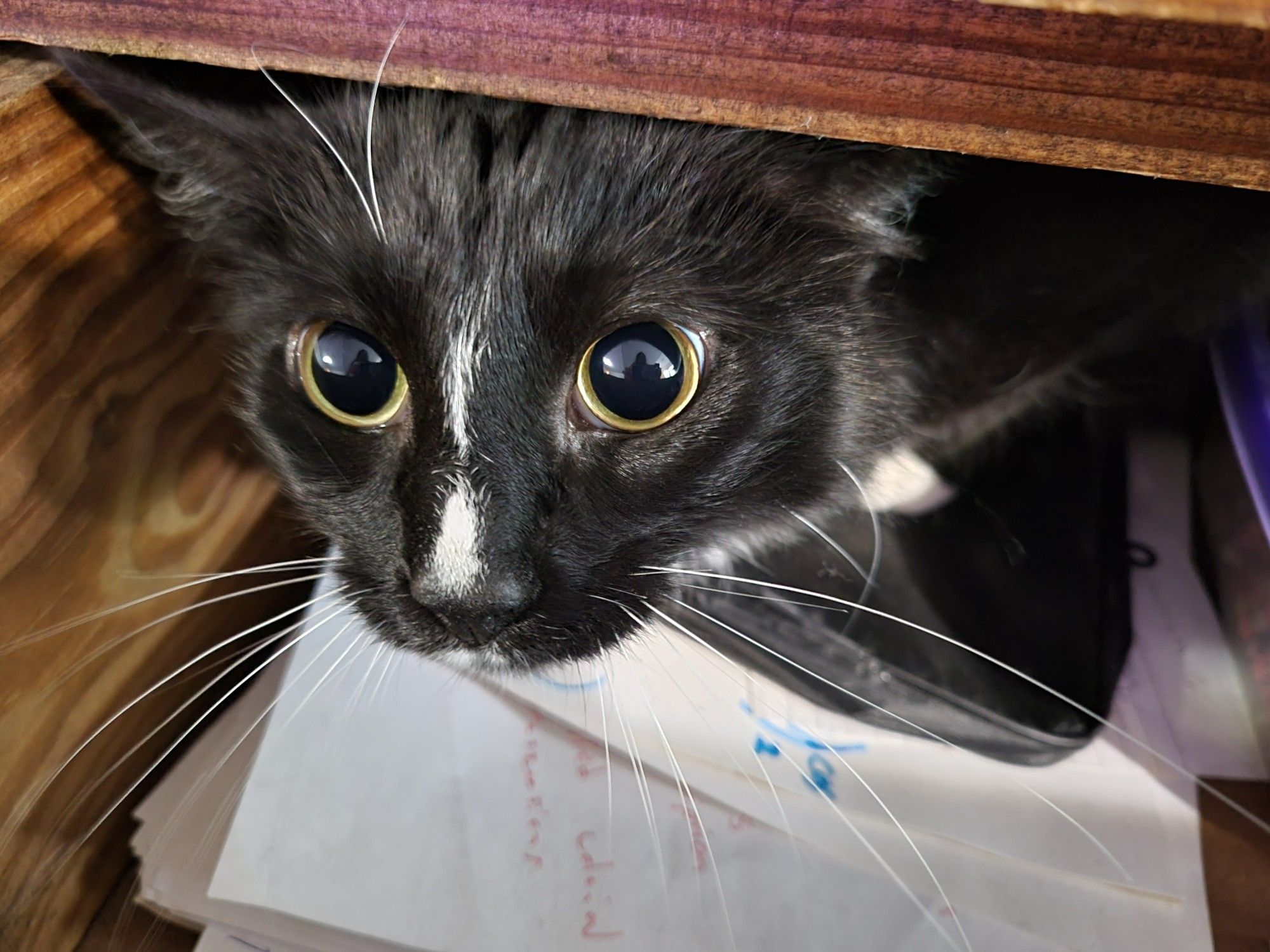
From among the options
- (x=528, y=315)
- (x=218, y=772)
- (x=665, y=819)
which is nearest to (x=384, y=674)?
(x=218, y=772)

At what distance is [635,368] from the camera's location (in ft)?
1.90

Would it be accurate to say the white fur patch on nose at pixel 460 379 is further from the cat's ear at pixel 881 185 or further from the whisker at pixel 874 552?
the whisker at pixel 874 552

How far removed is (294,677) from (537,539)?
1.38 feet

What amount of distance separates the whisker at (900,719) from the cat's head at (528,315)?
144 mm

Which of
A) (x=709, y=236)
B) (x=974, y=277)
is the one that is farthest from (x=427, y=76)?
(x=974, y=277)

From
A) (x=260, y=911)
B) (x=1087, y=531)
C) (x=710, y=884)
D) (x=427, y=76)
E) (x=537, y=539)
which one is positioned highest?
(x=1087, y=531)

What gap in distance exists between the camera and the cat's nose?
23.7 inches

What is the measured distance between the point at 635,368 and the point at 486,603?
20 centimetres

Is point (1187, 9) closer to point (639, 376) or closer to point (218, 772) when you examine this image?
point (639, 376)

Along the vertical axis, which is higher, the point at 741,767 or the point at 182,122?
the point at 182,122

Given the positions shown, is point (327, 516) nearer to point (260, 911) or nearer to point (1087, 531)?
point (260, 911)

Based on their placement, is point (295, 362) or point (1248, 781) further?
point (1248, 781)

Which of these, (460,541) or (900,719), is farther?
(900,719)

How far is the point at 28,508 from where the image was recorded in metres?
0.71
